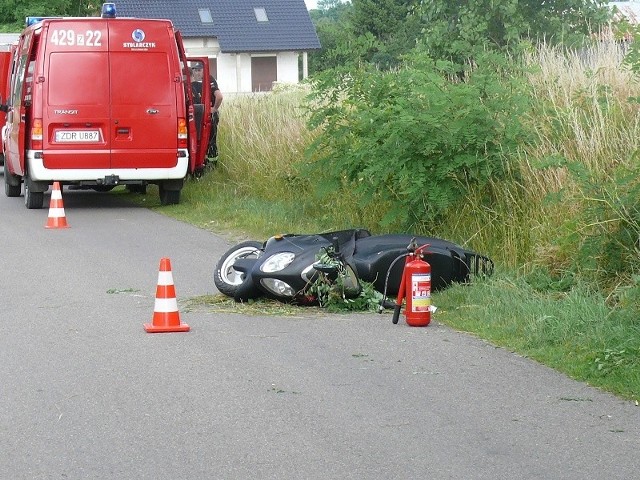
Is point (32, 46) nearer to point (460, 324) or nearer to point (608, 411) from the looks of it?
point (460, 324)

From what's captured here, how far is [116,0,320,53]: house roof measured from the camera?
71.6 meters

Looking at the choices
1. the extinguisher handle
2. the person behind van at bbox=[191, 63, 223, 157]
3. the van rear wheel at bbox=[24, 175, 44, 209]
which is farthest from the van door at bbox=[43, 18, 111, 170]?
the extinguisher handle

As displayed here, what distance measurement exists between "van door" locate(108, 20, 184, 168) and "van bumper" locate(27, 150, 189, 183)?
0.25 feet

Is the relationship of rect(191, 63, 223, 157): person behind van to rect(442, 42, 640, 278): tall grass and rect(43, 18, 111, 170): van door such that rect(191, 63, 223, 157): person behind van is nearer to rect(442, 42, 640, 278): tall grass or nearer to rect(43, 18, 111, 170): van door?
rect(43, 18, 111, 170): van door

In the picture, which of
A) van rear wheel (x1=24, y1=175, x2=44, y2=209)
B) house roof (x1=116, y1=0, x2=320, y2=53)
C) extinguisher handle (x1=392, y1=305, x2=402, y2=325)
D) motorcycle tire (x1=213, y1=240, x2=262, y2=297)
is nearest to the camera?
extinguisher handle (x1=392, y1=305, x2=402, y2=325)

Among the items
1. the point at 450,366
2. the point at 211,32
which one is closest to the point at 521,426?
the point at 450,366

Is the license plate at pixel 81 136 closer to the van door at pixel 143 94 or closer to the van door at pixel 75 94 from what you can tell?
the van door at pixel 75 94

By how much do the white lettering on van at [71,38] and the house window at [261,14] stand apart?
56.7 m

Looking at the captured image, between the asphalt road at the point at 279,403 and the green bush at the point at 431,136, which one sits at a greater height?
the green bush at the point at 431,136

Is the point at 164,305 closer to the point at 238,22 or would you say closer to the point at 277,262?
the point at 277,262

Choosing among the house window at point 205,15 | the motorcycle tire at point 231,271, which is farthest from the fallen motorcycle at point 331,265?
the house window at point 205,15

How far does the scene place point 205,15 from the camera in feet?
240

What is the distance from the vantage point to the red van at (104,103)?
17828mm

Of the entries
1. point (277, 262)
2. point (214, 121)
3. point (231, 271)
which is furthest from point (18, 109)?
point (277, 262)
